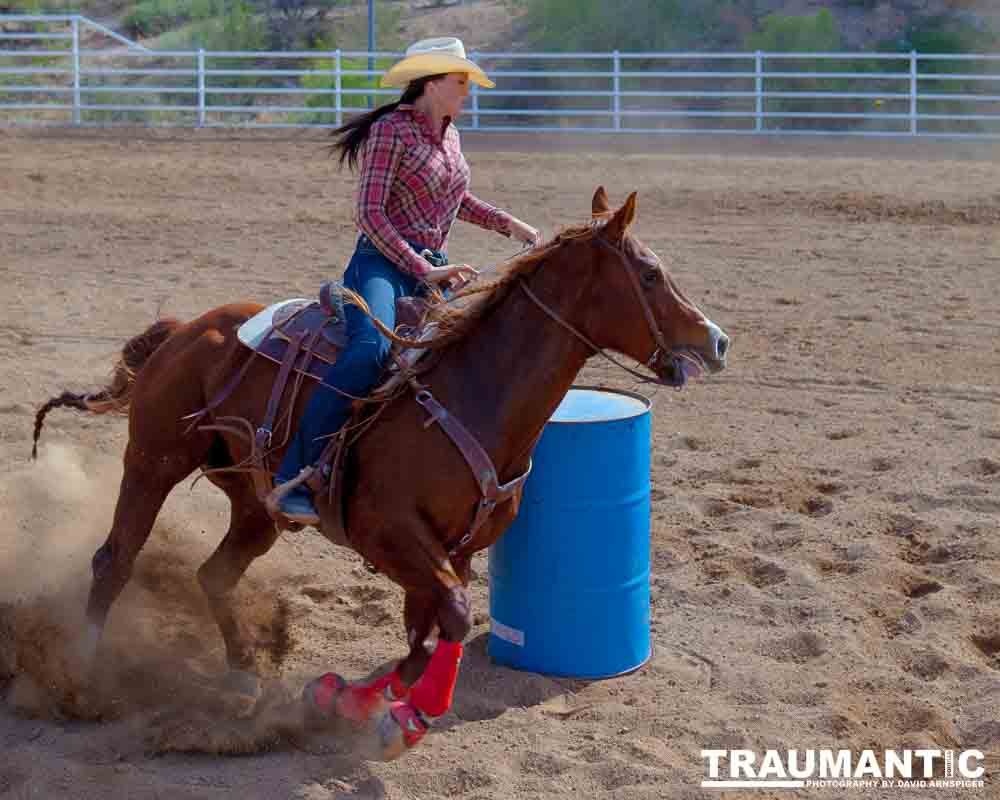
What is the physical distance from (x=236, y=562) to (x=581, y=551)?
1.36 metres

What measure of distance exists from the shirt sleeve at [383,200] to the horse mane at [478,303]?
20 centimetres

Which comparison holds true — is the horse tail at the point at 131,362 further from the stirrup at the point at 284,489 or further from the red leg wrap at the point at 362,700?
the red leg wrap at the point at 362,700

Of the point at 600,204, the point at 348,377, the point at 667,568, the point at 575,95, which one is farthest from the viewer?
the point at 575,95

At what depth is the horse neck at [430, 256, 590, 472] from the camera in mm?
4059

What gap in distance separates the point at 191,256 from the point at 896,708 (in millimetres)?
8557

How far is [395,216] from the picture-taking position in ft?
15.0

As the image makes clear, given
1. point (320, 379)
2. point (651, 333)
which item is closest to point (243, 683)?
point (320, 379)

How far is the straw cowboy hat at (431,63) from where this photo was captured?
4387 mm

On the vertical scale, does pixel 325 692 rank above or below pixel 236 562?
below

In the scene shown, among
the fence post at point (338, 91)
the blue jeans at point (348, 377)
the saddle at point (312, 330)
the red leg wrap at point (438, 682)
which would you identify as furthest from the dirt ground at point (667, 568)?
the fence post at point (338, 91)

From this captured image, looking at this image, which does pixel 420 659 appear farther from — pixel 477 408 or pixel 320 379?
pixel 320 379

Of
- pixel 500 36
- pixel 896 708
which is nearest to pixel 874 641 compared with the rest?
pixel 896 708

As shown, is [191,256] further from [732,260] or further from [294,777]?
[294,777]

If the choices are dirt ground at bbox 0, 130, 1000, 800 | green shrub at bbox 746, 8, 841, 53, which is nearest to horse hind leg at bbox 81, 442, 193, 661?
dirt ground at bbox 0, 130, 1000, 800
